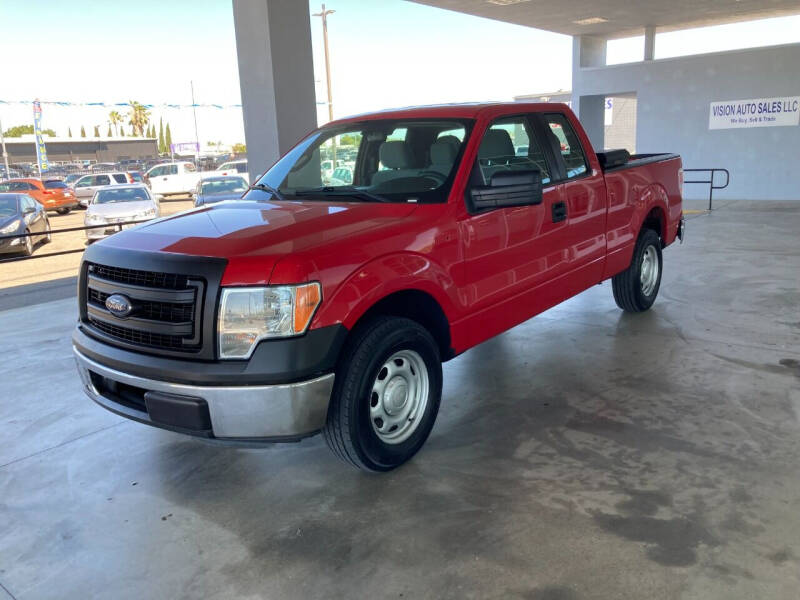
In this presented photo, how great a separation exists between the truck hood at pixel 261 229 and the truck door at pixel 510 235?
1.69 ft

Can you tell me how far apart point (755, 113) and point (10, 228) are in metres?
18.2

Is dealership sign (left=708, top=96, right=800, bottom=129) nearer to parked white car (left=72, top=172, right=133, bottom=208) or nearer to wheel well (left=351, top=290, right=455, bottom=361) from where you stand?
wheel well (left=351, top=290, right=455, bottom=361)

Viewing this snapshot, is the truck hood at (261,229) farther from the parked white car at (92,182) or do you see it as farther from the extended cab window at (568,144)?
the parked white car at (92,182)

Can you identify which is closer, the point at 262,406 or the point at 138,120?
the point at 262,406

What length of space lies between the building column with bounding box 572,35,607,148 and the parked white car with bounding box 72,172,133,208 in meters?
18.6

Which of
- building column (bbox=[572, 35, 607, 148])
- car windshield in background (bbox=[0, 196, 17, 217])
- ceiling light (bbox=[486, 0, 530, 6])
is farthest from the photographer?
building column (bbox=[572, 35, 607, 148])

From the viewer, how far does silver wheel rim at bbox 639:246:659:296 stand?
6312mm

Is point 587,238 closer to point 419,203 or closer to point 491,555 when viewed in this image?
point 419,203

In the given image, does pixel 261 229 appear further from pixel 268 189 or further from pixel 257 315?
pixel 268 189

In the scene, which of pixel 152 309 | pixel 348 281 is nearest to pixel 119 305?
pixel 152 309

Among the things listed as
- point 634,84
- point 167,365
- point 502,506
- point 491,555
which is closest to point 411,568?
point 491,555

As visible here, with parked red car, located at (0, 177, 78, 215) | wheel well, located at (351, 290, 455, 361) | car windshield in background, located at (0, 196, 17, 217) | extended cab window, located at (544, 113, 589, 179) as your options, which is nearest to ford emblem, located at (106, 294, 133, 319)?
wheel well, located at (351, 290, 455, 361)

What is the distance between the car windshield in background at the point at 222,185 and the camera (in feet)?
59.7

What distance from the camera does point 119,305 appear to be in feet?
10.4
